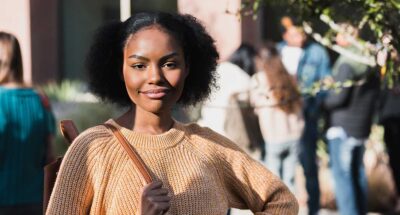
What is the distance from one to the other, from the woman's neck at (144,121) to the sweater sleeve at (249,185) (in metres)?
0.23

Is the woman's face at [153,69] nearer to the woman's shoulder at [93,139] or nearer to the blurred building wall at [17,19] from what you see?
the woman's shoulder at [93,139]

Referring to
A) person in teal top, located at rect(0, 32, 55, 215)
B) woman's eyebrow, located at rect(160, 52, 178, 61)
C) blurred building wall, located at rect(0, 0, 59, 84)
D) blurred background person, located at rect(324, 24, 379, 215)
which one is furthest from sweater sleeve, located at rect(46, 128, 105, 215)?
blurred building wall, located at rect(0, 0, 59, 84)

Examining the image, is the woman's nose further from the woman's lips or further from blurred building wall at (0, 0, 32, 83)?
blurred building wall at (0, 0, 32, 83)

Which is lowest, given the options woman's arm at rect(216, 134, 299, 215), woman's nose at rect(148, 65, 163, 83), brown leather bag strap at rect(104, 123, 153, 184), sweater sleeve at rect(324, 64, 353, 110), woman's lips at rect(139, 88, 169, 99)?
sweater sleeve at rect(324, 64, 353, 110)

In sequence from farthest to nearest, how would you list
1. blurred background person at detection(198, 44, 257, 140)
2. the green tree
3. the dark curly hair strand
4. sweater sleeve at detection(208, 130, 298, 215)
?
blurred background person at detection(198, 44, 257, 140) → the green tree → sweater sleeve at detection(208, 130, 298, 215) → the dark curly hair strand

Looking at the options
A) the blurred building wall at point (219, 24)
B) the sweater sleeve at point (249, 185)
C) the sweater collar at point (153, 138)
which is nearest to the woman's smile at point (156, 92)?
the sweater collar at point (153, 138)

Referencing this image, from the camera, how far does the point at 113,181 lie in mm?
3527

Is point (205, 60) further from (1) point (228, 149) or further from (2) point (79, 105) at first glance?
(2) point (79, 105)

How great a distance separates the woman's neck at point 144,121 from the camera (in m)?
3.70

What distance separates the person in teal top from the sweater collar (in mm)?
3189

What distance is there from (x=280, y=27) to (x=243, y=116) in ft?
10.5

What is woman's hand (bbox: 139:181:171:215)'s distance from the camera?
11.1 ft

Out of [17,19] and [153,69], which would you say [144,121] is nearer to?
[153,69]

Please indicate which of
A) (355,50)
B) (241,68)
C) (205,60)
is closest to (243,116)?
(241,68)
